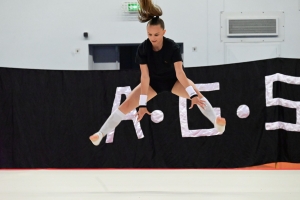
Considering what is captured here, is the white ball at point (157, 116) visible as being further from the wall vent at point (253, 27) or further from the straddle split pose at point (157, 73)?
the wall vent at point (253, 27)

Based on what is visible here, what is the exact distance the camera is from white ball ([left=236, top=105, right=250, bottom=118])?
20.8 ft

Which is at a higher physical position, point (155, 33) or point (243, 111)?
point (155, 33)

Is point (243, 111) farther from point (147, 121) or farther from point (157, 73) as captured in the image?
point (157, 73)

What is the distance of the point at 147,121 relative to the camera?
6547 mm

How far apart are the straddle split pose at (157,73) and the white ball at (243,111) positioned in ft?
8.75

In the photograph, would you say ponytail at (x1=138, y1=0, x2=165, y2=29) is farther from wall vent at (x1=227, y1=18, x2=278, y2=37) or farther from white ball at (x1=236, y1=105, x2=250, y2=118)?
wall vent at (x1=227, y1=18, x2=278, y2=37)

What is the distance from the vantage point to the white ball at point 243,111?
6.34 m

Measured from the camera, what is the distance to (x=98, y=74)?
6695 mm

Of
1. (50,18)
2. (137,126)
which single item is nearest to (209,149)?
(137,126)

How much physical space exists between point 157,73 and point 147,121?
2795mm
